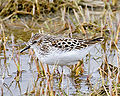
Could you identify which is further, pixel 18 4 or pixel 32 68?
pixel 18 4

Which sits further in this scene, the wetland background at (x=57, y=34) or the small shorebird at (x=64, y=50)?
the small shorebird at (x=64, y=50)

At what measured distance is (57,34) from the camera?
886 centimetres

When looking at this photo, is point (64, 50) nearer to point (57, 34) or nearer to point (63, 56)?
point (63, 56)

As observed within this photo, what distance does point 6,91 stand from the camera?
580cm

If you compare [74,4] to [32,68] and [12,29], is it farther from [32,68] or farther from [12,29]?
[32,68]

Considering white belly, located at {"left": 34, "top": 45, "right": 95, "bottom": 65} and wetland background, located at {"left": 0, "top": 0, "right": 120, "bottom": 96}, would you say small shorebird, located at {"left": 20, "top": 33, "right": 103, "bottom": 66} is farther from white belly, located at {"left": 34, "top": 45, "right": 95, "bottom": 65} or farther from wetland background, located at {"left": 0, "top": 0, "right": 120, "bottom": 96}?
wetland background, located at {"left": 0, "top": 0, "right": 120, "bottom": 96}

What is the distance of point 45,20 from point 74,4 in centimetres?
94

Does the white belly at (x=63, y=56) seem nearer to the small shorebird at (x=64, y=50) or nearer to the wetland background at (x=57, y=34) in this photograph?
the small shorebird at (x=64, y=50)

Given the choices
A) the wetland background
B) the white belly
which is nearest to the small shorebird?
the white belly

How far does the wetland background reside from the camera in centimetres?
595

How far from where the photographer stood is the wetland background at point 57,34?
5.95m

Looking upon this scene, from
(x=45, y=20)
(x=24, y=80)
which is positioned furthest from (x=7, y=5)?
(x=24, y=80)

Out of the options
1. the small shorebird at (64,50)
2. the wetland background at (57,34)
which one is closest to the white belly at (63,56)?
the small shorebird at (64,50)

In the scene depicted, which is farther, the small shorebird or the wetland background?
the small shorebird
